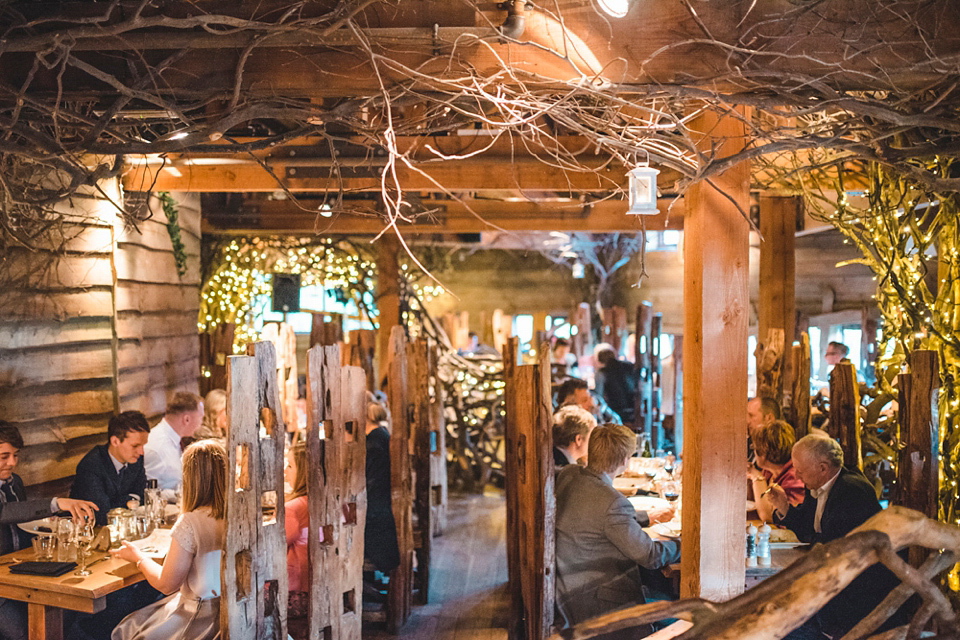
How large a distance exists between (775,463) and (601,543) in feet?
5.22

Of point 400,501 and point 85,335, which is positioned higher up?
point 85,335

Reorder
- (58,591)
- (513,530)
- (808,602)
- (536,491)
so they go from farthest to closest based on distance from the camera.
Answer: (513,530), (536,491), (58,591), (808,602)

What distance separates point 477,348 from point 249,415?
861cm

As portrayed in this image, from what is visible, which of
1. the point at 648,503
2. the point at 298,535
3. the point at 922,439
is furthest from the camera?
the point at 648,503

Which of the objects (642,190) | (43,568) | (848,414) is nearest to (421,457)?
(43,568)

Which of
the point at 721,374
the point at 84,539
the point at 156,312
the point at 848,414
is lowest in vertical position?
the point at 84,539

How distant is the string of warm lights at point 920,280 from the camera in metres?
3.61

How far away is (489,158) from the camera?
495 cm

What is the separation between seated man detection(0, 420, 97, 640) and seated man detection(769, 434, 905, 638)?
3.66 metres

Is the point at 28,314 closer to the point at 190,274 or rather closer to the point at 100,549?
the point at 100,549

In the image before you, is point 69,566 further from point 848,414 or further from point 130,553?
point 848,414

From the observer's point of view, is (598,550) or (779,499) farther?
(779,499)

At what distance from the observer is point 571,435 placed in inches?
179

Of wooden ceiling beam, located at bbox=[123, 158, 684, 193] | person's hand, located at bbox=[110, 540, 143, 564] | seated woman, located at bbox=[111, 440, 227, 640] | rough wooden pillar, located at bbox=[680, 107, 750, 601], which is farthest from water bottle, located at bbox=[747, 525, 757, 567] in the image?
person's hand, located at bbox=[110, 540, 143, 564]
